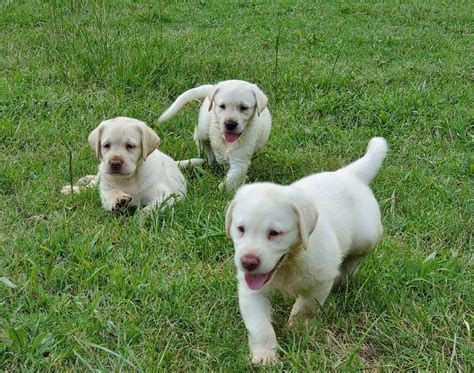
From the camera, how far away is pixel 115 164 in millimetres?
4727

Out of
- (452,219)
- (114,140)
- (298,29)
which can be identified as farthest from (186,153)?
(298,29)

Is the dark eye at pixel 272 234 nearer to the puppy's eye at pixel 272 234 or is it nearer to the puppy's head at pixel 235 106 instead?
the puppy's eye at pixel 272 234

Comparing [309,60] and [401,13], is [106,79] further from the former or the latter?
[401,13]

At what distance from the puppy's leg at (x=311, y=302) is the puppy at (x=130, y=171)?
1551 mm

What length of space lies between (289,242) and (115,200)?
1.96 m

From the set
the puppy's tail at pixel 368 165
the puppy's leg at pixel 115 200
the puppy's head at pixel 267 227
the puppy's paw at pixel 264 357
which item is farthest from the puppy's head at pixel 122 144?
the puppy's paw at pixel 264 357

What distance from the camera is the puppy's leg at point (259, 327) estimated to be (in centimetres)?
304

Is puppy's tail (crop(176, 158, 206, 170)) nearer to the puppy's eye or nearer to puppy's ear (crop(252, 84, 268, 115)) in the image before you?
puppy's ear (crop(252, 84, 268, 115))

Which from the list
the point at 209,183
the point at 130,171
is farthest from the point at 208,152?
the point at 130,171

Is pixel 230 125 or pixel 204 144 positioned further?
pixel 204 144

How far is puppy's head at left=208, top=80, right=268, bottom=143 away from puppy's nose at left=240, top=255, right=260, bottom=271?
281cm

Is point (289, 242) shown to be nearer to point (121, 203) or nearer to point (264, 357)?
point (264, 357)

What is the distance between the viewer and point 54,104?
6.50 meters

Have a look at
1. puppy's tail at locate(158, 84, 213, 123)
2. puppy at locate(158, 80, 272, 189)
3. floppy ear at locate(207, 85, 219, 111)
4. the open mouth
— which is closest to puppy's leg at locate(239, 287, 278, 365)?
the open mouth
